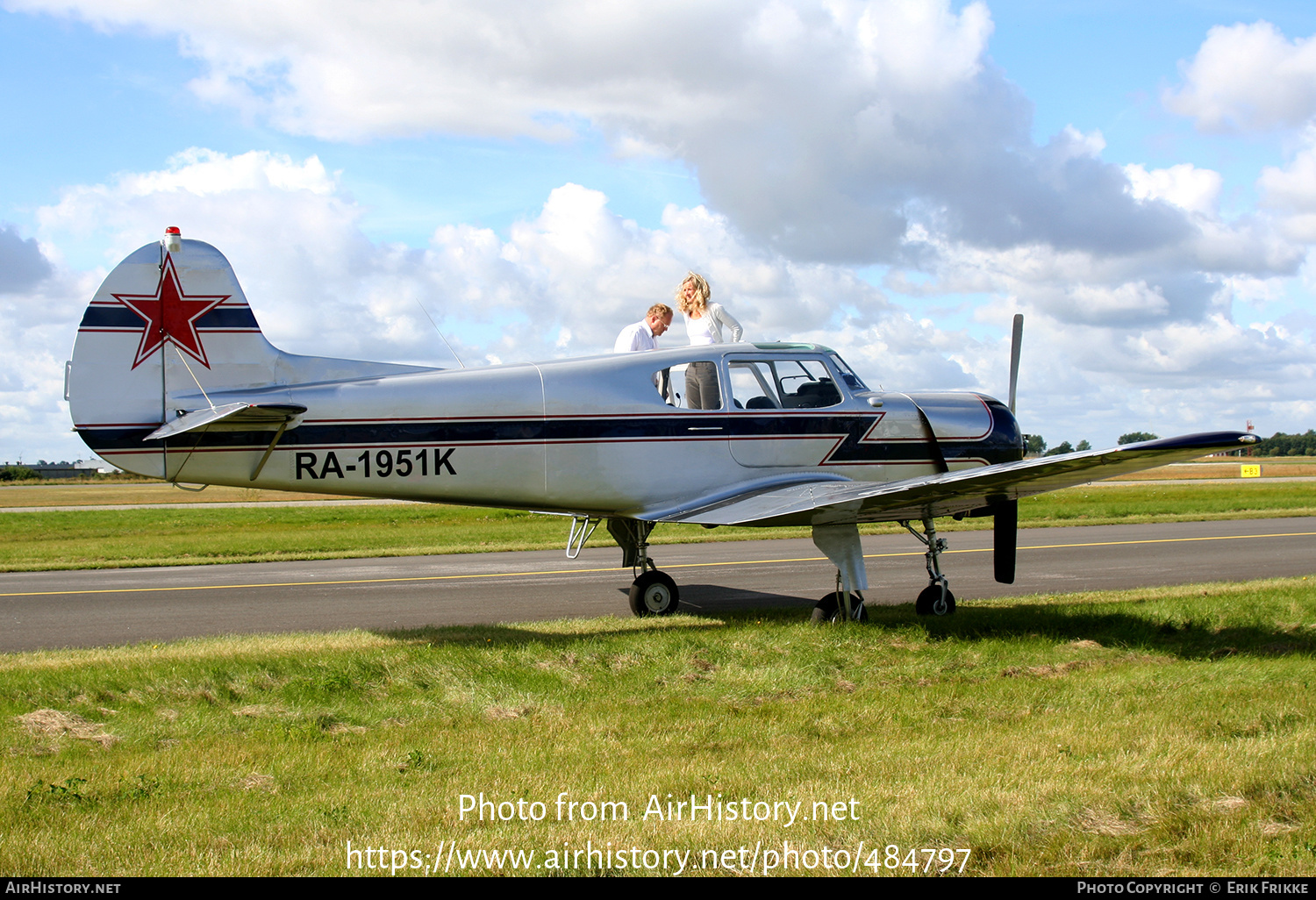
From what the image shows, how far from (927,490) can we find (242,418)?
593 cm

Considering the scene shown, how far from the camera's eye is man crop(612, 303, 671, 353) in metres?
10.9

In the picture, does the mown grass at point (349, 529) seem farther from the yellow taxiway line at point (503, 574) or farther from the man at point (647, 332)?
the man at point (647, 332)

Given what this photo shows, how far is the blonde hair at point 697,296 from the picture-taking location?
10.9m

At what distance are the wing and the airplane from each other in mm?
32

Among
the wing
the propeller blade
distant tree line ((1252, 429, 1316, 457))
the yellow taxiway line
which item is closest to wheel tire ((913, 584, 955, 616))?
the propeller blade

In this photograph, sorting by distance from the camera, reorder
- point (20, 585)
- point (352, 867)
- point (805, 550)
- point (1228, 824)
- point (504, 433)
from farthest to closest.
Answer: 1. point (805, 550)
2. point (20, 585)
3. point (504, 433)
4. point (1228, 824)
5. point (352, 867)

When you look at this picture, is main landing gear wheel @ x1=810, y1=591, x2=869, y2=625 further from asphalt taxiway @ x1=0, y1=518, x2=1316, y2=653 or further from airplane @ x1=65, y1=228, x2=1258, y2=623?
asphalt taxiway @ x1=0, y1=518, x2=1316, y2=653

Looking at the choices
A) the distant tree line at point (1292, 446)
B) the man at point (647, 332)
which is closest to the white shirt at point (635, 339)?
the man at point (647, 332)

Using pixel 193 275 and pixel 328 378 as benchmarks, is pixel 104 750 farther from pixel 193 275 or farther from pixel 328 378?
pixel 193 275

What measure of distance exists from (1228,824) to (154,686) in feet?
22.2

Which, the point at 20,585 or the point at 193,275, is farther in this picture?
the point at 20,585

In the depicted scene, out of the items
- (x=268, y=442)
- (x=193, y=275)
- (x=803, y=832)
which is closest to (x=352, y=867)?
(x=803, y=832)

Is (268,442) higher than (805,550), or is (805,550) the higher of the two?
(268,442)

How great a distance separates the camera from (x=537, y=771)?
514 centimetres
